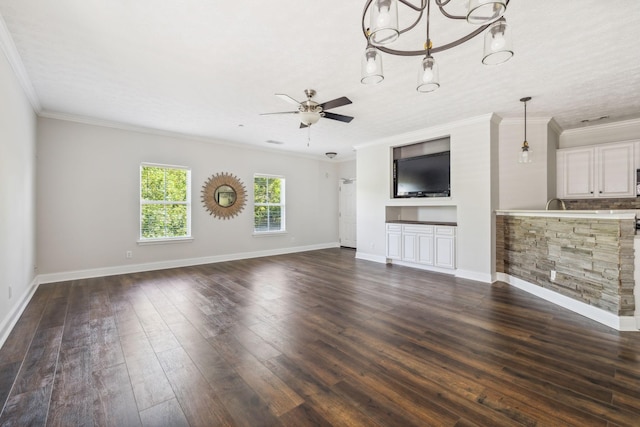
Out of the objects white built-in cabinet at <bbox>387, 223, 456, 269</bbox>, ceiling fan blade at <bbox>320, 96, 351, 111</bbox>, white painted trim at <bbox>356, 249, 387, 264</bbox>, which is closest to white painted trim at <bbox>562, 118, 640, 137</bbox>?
white built-in cabinet at <bbox>387, 223, 456, 269</bbox>

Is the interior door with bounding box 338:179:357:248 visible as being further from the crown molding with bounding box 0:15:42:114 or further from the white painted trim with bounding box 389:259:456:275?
the crown molding with bounding box 0:15:42:114

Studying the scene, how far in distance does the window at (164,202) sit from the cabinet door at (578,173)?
7372mm

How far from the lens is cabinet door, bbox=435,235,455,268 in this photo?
199 inches

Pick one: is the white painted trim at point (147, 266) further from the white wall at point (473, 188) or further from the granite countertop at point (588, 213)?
the granite countertop at point (588, 213)

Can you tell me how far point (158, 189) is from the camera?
5652mm

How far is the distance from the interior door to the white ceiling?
3.82 m

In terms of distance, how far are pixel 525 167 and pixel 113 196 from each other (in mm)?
7346

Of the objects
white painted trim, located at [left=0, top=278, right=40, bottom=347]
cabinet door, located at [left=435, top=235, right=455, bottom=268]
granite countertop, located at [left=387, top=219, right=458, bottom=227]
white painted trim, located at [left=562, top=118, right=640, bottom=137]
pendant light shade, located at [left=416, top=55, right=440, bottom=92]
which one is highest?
white painted trim, located at [left=562, top=118, right=640, bottom=137]

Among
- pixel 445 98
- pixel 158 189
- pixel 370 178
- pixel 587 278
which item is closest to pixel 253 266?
pixel 158 189

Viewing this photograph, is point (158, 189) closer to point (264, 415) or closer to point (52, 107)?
point (52, 107)

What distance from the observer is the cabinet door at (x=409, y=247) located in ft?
18.6

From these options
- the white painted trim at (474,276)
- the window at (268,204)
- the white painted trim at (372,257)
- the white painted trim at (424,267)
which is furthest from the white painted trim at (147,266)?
the white painted trim at (474,276)

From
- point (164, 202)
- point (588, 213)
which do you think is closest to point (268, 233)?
point (164, 202)

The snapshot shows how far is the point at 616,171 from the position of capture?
4.56 m
